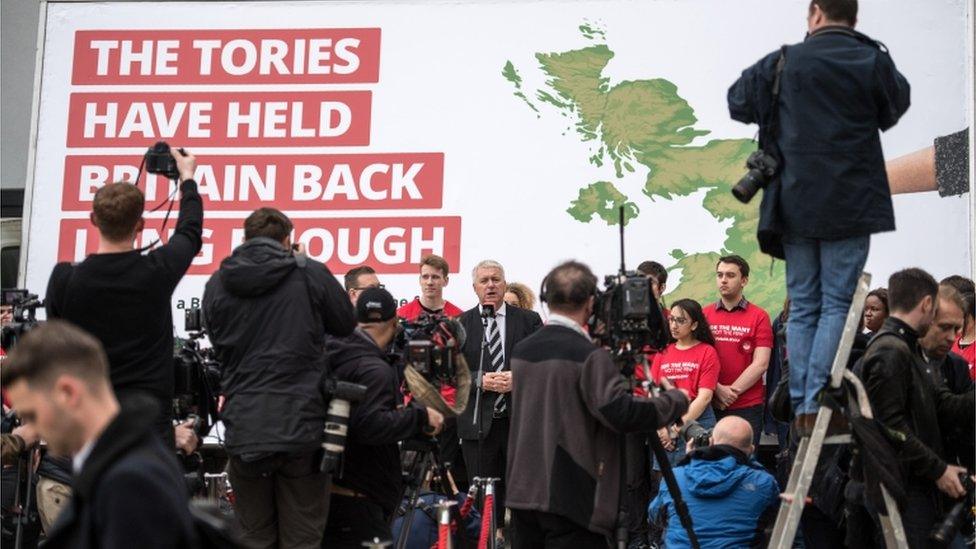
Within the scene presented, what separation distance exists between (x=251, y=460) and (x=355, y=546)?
65 centimetres

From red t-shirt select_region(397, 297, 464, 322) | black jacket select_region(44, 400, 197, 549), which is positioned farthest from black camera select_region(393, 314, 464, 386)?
black jacket select_region(44, 400, 197, 549)

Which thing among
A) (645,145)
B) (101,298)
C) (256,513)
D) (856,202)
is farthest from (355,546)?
(645,145)

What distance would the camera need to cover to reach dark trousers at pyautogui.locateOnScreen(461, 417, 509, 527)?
816 cm

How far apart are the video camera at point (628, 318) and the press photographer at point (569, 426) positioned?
0.11 ft

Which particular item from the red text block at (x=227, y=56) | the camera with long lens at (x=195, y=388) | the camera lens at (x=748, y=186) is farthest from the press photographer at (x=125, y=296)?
the red text block at (x=227, y=56)

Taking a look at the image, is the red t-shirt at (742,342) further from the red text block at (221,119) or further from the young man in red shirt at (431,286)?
the red text block at (221,119)

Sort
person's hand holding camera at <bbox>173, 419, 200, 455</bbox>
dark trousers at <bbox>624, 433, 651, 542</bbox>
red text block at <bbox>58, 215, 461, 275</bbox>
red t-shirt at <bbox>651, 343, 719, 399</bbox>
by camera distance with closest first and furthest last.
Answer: person's hand holding camera at <bbox>173, 419, 200, 455</bbox>
dark trousers at <bbox>624, 433, 651, 542</bbox>
red t-shirt at <bbox>651, 343, 719, 399</bbox>
red text block at <bbox>58, 215, 461, 275</bbox>

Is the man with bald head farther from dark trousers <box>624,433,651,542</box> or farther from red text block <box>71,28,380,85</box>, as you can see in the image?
red text block <box>71,28,380,85</box>

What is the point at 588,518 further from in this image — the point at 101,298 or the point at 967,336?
the point at 967,336

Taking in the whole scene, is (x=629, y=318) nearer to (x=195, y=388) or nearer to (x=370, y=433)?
(x=370, y=433)

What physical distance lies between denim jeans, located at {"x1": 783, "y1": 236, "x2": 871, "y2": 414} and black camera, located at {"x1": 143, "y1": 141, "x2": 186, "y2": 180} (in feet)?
8.77

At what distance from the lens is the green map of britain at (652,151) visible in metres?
9.40

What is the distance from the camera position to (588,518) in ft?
17.8

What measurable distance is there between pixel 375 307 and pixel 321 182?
3931 mm
